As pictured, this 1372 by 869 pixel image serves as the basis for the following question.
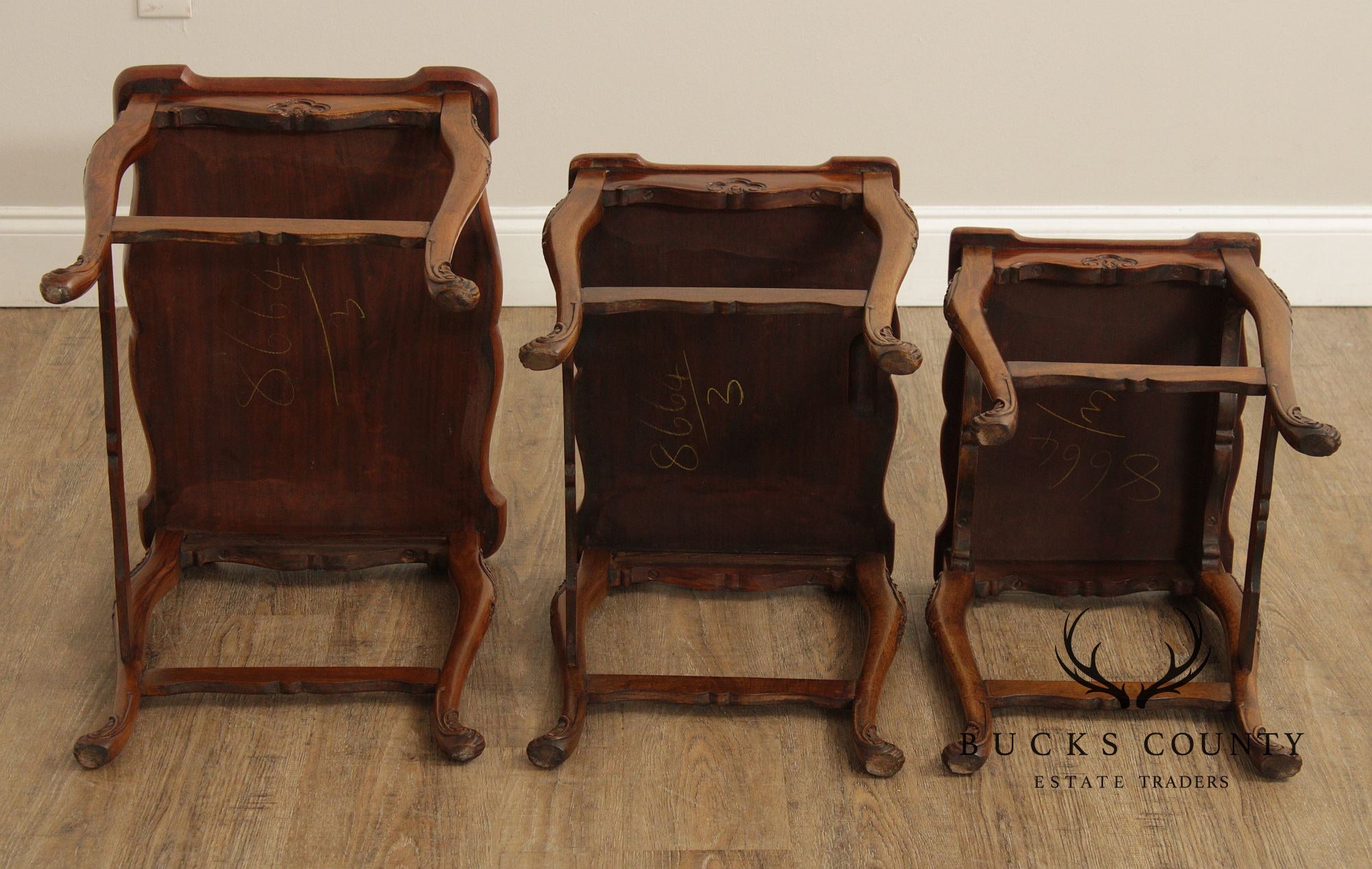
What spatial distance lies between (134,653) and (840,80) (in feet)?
6.10

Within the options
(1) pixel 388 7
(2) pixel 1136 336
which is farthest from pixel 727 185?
(1) pixel 388 7

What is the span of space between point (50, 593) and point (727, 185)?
51.5 inches

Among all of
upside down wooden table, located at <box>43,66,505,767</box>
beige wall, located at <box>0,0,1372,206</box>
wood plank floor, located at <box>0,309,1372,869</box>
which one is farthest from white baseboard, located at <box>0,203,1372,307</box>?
upside down wooden table, located at <box>43,66,505,767</box>

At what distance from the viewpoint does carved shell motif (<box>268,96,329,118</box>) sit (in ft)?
7.53

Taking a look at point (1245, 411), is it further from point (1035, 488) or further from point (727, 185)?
point (727, 185)

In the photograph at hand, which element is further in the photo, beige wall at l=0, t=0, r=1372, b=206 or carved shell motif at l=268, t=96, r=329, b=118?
beige wall at l=0, t=0, r=1372, b=206

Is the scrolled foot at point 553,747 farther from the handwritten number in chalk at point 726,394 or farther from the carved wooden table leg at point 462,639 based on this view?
the handwritten number in chalk at point 726,394

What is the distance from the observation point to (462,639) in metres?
2.36

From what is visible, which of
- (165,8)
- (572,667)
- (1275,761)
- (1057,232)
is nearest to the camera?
(1275,761)

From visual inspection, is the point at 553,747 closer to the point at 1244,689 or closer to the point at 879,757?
the point at 879,757

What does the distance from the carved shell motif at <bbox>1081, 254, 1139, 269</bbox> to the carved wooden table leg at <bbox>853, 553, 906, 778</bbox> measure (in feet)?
1.93

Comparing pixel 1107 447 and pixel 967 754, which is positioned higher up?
pixel 1107 447

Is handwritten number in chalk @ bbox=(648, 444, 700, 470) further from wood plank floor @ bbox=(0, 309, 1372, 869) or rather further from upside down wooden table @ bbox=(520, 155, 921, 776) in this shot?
wood plank floor @ bbox=(0, 309, 1372, 869)

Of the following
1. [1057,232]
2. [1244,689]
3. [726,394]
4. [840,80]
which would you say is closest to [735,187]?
[726,394]
